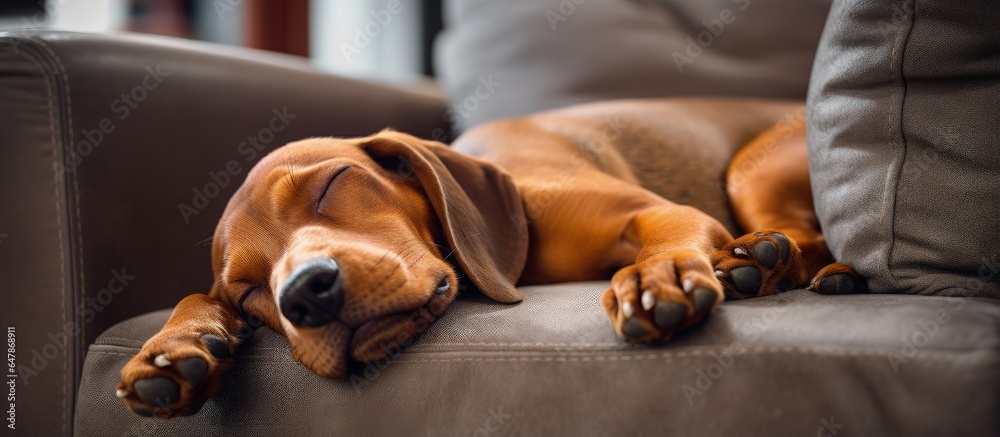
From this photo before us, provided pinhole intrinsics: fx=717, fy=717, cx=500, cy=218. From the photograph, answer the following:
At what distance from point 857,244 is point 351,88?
5.66 ft

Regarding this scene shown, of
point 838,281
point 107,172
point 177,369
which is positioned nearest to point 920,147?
point 838,281

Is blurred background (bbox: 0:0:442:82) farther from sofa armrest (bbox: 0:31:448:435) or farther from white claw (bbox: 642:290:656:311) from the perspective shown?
white claw (bbox: 642:290:656:311)

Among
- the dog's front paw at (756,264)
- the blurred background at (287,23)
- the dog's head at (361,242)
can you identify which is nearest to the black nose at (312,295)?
the dog's head at (361,242)

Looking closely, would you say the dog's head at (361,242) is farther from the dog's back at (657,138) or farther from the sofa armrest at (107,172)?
the dog's back at (657,138)

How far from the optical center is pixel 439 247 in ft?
5.35

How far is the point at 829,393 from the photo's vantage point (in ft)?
3.15

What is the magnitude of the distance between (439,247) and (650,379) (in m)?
0.70

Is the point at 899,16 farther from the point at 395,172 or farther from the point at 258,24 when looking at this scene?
the point at 258,24

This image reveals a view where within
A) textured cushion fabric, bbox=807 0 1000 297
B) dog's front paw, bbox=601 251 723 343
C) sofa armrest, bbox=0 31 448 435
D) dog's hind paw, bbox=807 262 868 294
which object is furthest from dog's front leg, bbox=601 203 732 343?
sofa armrest, bbox=0 31 448 435

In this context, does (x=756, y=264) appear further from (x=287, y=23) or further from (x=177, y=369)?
(x=287, y=23)

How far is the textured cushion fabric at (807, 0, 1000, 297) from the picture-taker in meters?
1.19

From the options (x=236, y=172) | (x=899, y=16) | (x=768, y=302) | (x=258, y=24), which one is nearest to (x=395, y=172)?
(x=236, y=172)

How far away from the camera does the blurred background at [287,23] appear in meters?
4.37

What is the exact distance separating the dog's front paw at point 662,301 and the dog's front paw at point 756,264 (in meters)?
0.14
